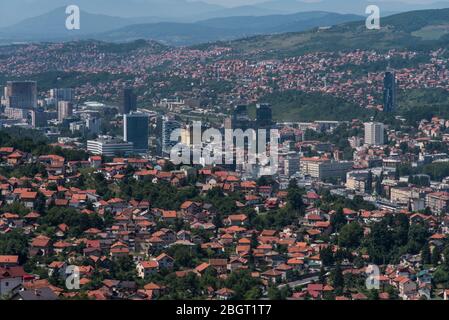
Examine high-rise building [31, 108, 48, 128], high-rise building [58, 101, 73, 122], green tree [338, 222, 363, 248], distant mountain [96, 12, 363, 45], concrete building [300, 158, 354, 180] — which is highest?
distant mountain [96, 12, 363, 45]

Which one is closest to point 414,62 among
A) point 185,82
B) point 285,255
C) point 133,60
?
point 185,82

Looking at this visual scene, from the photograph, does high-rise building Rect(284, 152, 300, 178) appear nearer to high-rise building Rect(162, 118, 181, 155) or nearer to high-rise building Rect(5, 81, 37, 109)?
high-rise building Rect(162, 118, 181, 155)

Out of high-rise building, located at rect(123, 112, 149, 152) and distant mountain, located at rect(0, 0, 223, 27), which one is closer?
high-rise building, located at rect(123, 112, 149, 152)

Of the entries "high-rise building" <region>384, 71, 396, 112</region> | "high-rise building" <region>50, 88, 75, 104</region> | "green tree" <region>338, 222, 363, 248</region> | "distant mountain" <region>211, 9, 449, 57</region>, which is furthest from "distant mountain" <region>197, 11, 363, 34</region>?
"green tree" <region>338, 222, 363, 248</region>
